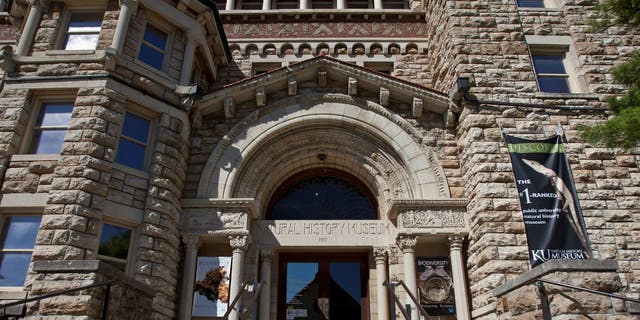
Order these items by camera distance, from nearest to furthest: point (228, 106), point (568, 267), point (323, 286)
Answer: point (568, 267) → point (323, 286) → point (228, 106)

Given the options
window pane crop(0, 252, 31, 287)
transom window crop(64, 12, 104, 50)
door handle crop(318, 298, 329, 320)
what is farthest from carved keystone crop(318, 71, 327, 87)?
window pane crop(0, 252, 31, 287)

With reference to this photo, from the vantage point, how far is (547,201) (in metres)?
9.38

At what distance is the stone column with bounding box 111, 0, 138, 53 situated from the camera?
1040 centimetres

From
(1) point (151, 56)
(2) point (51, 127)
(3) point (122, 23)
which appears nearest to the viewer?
(2) point (51, 127)

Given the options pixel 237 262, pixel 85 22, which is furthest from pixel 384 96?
pixel 85 22

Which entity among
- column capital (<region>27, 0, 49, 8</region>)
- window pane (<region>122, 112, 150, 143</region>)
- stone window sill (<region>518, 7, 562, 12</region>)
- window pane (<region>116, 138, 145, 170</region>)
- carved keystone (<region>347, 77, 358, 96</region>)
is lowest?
window pane (<region>116, 138, 145, 170</region>)

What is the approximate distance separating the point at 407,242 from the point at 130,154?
6647 millimetres

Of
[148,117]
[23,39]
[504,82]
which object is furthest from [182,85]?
[504,82]

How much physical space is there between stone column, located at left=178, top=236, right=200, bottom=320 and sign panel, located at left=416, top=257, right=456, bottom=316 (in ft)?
17.0

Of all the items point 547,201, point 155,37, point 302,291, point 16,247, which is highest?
point 155,37

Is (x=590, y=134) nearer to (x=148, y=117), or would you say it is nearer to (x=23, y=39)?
(x=148, y=117)

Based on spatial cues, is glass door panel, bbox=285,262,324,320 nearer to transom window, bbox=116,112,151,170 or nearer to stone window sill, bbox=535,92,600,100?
transom window, bbox=116,112,151,170

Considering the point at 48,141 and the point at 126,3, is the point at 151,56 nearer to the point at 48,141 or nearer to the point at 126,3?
the point at 126,3

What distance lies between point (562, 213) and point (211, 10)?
392 inches
